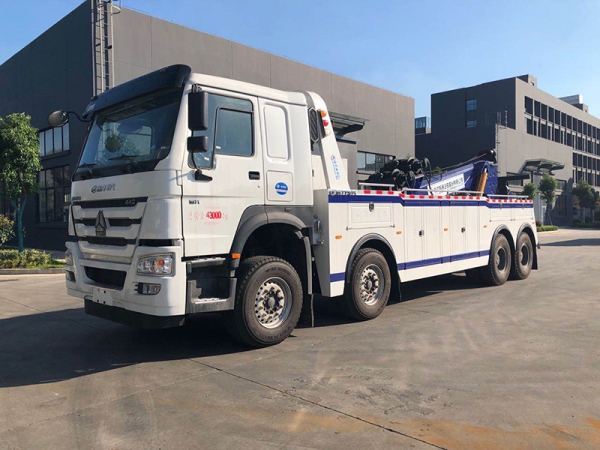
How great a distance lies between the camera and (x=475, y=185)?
1112cm

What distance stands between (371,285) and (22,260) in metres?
11.9

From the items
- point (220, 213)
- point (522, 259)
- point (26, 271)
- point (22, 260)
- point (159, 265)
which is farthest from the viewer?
point (22, 260)

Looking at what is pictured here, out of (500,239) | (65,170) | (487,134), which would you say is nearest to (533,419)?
(500,239)

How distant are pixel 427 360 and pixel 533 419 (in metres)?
1.65

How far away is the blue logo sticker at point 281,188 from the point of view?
6.26 meters

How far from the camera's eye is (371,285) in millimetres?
7598

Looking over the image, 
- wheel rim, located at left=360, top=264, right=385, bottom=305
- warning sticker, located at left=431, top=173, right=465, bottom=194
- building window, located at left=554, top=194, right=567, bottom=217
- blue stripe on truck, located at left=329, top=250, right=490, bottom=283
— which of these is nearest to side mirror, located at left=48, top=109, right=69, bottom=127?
blue stripe on truck, located at left=329, top=250, right=490, bottom=283

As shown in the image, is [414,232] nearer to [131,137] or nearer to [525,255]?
[131,137]

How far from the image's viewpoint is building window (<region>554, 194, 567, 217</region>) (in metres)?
57.0

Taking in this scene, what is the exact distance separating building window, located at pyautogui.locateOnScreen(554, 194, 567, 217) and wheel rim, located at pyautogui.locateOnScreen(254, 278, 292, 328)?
190 feet

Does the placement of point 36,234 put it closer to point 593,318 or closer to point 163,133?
point 163,133

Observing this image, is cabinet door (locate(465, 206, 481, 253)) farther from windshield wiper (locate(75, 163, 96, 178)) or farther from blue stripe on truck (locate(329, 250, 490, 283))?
windshield wiper (locate(75, 163, 96, 178))

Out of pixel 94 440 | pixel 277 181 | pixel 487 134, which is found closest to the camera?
pixel 94 440

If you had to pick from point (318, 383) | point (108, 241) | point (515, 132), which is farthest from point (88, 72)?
point (515, 132)
